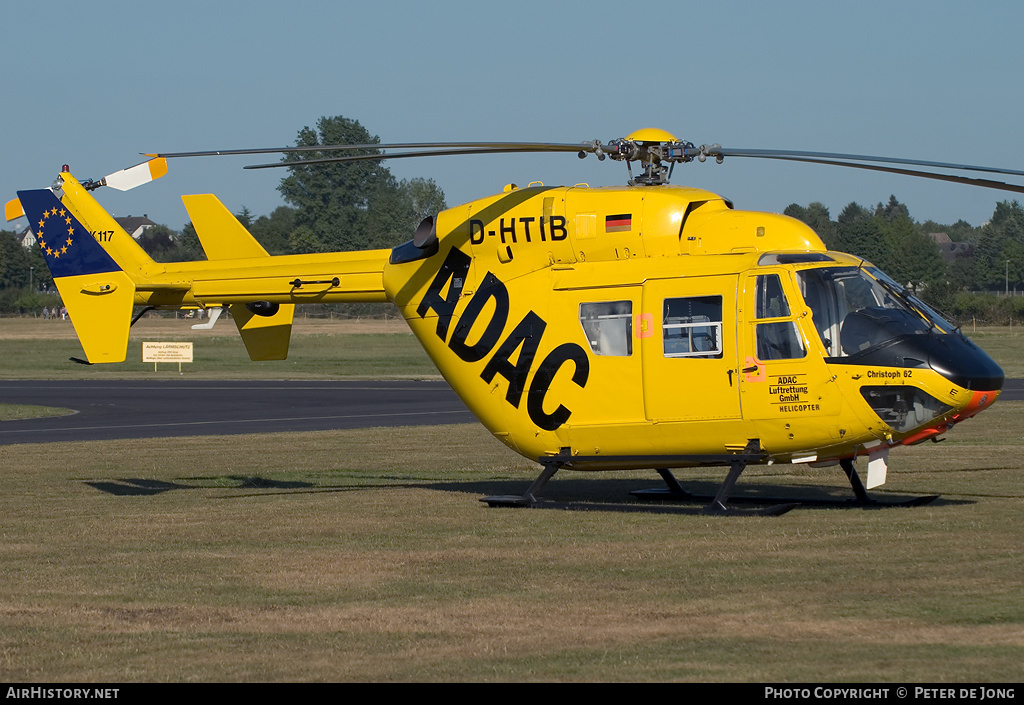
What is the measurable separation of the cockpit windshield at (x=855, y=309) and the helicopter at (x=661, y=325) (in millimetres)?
16

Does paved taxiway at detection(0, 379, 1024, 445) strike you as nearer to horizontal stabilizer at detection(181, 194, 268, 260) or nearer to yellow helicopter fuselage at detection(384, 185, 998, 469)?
horizontal stabilizer at detection(181, 194, 268, 260)

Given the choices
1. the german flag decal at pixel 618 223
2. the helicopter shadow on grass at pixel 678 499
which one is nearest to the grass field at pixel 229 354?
the helicopter shadow on grass at pixel 678 499

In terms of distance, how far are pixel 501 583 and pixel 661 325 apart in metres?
4.67

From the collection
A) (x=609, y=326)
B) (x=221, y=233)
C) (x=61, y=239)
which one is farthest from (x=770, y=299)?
(x=61, y=239)

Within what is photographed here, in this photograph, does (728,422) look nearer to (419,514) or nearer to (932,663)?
(419,514)

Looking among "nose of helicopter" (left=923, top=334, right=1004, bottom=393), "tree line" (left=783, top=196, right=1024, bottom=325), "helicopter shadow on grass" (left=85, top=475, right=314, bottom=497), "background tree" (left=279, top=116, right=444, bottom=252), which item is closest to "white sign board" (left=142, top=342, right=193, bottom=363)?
"tree line" (left=783, top=196, right=1024, bottom=325)

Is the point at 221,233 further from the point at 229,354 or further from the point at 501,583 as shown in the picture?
the point at 229,354

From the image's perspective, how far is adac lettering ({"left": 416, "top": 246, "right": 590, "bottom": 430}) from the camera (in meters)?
15.8

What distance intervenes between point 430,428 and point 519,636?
21045mm

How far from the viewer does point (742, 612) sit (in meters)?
10.0

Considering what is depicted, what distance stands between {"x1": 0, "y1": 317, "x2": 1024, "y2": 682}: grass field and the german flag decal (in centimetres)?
353

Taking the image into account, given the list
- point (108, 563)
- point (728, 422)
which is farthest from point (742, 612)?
point (108, 563)

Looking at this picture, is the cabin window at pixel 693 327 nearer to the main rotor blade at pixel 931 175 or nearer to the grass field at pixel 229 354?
the main rotor blade at pixel 931 175

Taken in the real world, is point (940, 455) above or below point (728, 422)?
below
